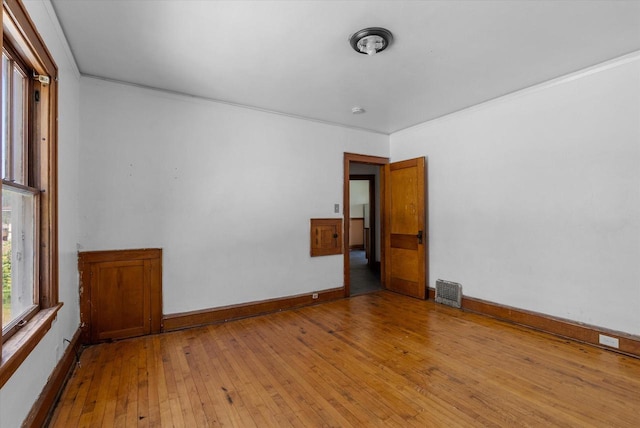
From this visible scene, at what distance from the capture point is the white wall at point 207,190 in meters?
3.07

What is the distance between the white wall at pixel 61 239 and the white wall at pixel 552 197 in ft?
13.9

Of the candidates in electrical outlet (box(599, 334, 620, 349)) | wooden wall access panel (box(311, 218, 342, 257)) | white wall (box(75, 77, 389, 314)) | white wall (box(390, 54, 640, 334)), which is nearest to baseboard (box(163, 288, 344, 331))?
white wall (box(75, 77, 389, 314))

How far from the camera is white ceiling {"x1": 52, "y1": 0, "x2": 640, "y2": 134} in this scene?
2.05 metres

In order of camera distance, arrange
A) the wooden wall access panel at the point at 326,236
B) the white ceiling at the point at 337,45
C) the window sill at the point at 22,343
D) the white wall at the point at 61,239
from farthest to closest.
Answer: the wooden wall access panel at the point at 326,236 → the white ceiling at the point at 337,45 → the white wall at the point at 61,239 → the window sill at the point at 22,343

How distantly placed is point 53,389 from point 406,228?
423 cm

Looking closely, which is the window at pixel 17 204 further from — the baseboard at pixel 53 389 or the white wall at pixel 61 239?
the baseboard at pixel 53 389

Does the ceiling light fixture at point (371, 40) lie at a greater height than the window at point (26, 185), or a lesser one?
greater

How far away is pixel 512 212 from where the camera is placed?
3537mm

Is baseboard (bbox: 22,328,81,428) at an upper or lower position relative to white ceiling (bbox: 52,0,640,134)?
lower

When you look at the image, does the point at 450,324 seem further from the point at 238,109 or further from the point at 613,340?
the point at 238,109

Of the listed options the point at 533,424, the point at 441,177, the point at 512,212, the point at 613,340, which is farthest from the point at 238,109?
the point at 613,340

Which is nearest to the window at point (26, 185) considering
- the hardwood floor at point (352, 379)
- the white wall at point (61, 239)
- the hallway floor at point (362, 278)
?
the white wall at point (61, 239)

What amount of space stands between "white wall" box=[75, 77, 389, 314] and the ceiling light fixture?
188cm

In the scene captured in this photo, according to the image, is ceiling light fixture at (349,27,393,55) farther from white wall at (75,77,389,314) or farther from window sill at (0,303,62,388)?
window sill at (0,303,62,388)
